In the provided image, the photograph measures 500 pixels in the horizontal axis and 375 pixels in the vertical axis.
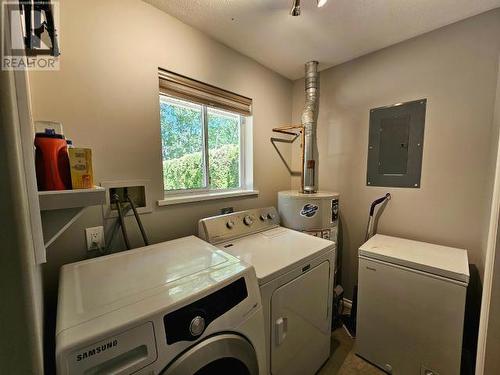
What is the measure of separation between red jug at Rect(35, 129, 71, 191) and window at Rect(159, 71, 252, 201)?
2.41ft

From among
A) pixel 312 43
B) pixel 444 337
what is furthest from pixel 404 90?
pixel 444 337

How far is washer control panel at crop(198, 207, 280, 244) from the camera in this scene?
1.43 metres

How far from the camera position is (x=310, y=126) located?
2090 millimetres

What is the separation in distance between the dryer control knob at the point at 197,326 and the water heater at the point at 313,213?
4.18 ft

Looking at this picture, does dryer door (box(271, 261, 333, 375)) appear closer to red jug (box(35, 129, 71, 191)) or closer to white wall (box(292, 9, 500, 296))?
white wall (box(292, 9, 500, 296))

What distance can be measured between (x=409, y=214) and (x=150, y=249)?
1977mm

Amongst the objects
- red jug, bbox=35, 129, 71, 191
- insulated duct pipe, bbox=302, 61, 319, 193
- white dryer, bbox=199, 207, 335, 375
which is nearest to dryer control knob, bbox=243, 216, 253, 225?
white dryer, bbox=199, 207, 335, 375

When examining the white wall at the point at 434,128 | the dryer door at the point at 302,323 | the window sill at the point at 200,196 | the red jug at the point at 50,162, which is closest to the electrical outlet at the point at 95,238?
the window sill at the point at 200,196

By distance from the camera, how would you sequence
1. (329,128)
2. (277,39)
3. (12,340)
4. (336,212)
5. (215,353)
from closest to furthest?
(12,340) < (215,353) < (277,39) < (336,212) < (329,128)

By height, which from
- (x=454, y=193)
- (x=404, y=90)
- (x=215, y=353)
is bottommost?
(x=215, y=353)

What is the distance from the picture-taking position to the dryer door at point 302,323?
109 cm

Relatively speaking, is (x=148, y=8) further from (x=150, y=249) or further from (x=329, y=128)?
(x=329, y=128)

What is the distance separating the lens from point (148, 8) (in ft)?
4.33

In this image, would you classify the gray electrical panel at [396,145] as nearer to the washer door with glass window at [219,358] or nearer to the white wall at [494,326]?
the white wall at [494,326]
